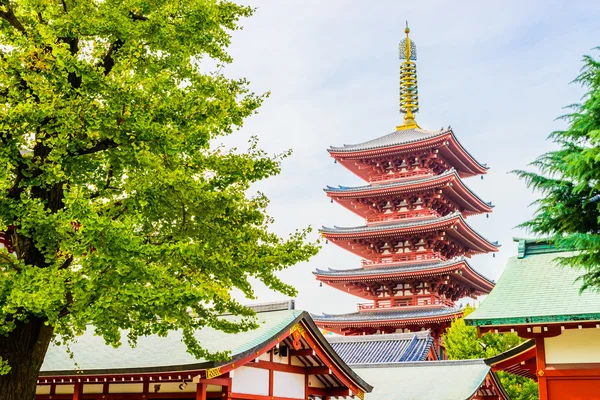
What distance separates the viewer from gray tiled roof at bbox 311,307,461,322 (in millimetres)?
38719

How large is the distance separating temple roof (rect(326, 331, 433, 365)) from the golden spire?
53.6ft

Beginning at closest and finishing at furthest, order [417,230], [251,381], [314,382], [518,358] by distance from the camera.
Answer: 1. [518,358]
2. [251,381]
3. [314,382]
4. [417,230]

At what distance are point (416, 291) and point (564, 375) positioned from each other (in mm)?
26829

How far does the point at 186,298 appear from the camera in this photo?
33.9 feet

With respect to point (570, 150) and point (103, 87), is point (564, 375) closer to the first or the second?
point (570, 150)

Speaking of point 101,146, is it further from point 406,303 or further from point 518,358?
point 406,303

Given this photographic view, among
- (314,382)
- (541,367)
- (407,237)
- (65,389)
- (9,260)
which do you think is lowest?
(65,389)

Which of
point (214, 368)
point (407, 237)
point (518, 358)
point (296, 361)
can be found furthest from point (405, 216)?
point (214, 368)

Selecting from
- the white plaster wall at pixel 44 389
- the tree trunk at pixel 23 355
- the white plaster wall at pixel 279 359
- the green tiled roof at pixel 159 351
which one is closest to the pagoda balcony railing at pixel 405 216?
the green tiled roof at pixel 159 351

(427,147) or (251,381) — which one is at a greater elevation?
(427,147)

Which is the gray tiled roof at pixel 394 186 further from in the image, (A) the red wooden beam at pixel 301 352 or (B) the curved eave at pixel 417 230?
(A) the red wooden beam at pixel 301 352

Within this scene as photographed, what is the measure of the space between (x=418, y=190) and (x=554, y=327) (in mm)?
26589

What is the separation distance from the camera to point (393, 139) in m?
44.4

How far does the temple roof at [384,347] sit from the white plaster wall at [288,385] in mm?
14199
